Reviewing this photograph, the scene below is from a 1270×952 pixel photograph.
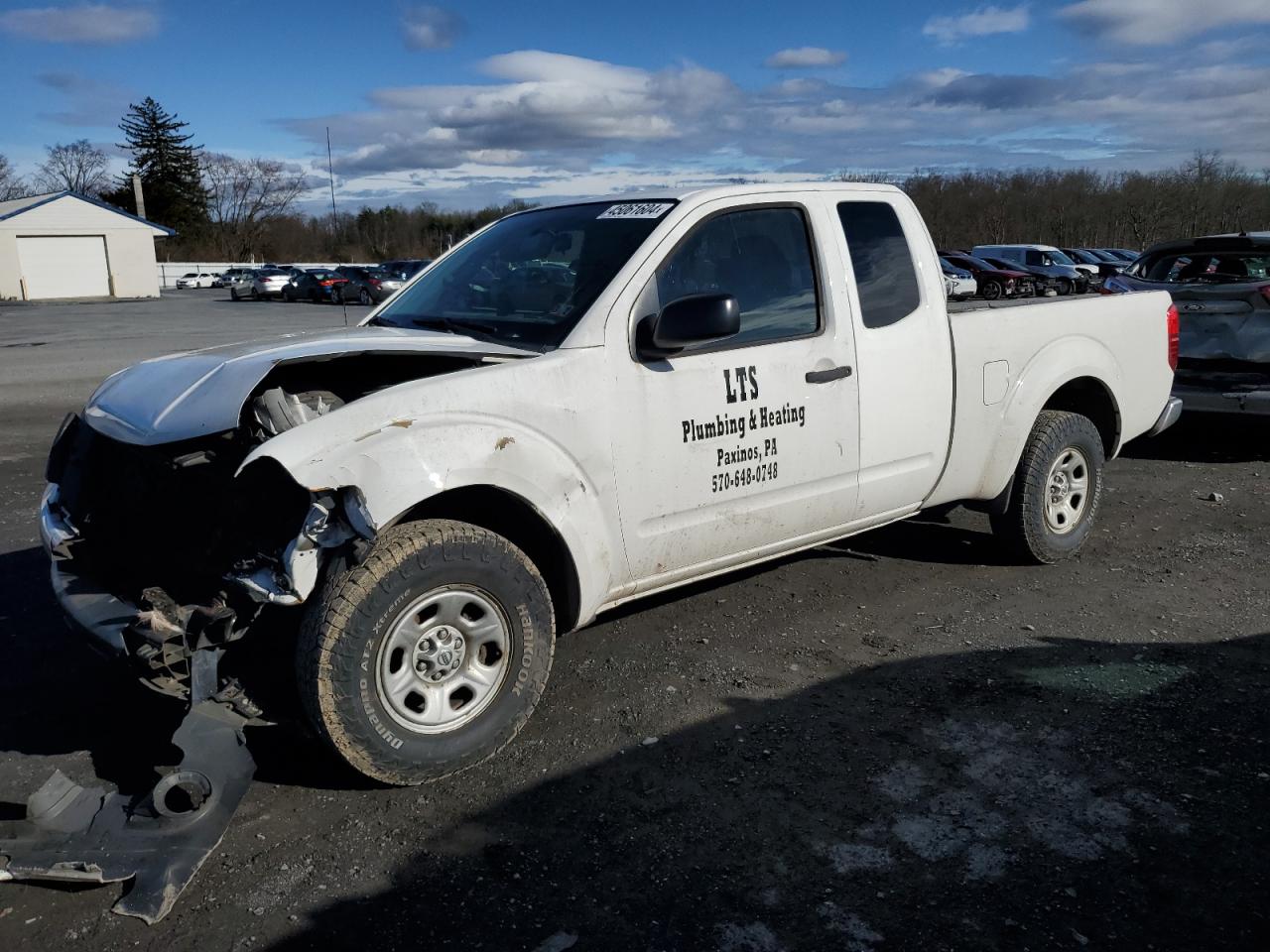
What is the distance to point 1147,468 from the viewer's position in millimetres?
8344

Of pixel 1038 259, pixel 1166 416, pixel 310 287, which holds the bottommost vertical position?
pixel 1166 416

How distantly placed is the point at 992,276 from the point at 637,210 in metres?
31.6

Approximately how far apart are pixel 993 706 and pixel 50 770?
345 cm

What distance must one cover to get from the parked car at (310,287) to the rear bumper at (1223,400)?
111 ft

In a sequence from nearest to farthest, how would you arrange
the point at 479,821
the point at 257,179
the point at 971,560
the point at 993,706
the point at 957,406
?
the point at 479,821
the point at 993,706
the point at 957,406
the point at 971,560
the point at 257,179

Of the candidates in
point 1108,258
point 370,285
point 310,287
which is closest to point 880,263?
point 370,285

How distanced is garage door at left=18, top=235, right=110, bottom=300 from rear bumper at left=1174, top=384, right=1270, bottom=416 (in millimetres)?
55662

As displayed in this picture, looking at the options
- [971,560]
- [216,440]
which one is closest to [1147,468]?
[971,560]

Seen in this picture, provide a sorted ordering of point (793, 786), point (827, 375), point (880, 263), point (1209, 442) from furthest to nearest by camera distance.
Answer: point (1209, 442), point (880, 263), point (827, 375), point (793, 786)

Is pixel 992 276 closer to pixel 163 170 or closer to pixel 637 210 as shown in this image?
pixel 637 210

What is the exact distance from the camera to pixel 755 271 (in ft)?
14.2

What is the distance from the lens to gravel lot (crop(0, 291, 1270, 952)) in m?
2.77

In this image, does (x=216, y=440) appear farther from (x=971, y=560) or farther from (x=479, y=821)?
(x=971, y=560)

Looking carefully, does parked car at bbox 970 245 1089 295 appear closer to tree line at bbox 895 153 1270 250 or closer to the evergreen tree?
tree line at bbox 895 153 1270 250
